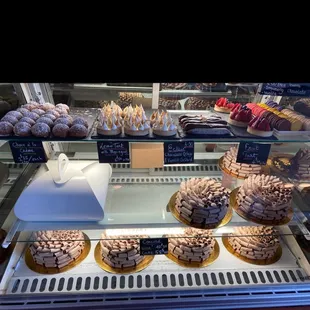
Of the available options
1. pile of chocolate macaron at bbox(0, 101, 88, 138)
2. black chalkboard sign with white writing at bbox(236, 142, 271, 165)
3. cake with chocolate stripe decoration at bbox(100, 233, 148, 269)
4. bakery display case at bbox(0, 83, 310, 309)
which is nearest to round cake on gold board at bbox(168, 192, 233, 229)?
bakery display case at bbox(0, 83, 310, 309)

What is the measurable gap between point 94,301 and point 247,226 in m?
1.01

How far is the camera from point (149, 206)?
1.75 meters

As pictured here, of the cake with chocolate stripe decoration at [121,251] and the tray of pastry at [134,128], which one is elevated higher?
the tray of pastry at [134,128]

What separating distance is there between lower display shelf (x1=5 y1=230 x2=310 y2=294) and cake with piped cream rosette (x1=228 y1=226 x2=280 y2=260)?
0.07 m

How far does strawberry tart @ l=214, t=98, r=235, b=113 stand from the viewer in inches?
70.1

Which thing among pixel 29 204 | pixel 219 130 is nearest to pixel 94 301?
pixel 29 204

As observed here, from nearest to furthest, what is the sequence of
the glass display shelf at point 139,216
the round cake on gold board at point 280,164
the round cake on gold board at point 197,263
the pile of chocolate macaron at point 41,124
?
the pile of chocolate macaron at point 41,124, the glass display shelf at point 139,216, the round cake on gold board at point 197,263, the round cake on gold board at point 280,164

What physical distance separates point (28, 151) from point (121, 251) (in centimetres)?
80

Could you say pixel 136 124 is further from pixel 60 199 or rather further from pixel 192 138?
pixel 60 199

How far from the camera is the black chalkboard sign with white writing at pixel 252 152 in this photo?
1.45m

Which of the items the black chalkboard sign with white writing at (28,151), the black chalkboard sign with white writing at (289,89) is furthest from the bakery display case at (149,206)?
the black chalkboard sign with white writing at (289,89)

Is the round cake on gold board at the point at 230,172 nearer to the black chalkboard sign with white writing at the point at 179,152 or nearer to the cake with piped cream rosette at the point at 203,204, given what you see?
the cake with piped cream rosette at the point at 203,204

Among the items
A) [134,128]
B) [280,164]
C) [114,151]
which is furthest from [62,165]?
[280,164]
